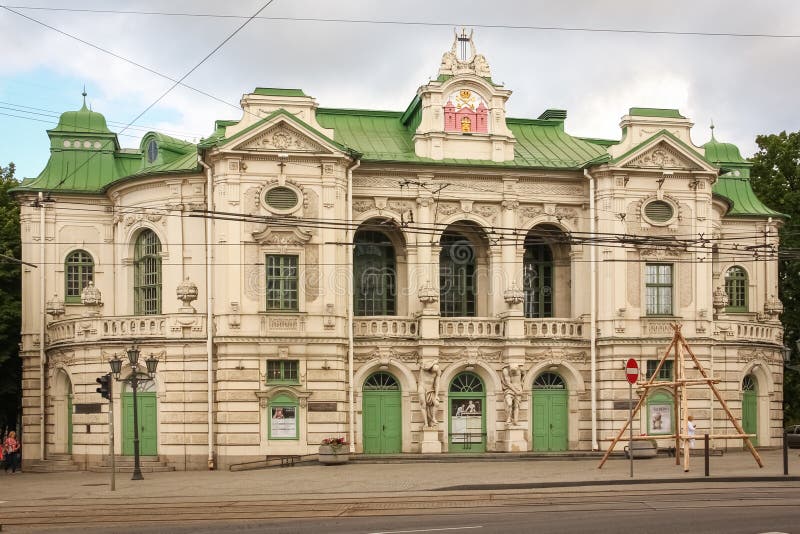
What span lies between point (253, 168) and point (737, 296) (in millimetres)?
23283

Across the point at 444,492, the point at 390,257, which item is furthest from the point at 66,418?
the point at 444,492

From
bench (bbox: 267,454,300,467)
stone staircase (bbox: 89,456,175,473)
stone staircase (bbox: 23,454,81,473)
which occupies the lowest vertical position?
stone staircase (bbox: 23,454,81,473)

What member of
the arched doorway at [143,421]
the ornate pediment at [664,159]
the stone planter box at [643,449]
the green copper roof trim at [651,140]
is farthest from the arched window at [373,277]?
the stone planter box at [643,449]

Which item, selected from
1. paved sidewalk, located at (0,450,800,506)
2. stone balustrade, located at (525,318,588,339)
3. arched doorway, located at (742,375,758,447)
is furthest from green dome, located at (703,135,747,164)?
paved sidewalk, located at (0,450,800,506)

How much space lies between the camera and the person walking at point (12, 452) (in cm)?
4459

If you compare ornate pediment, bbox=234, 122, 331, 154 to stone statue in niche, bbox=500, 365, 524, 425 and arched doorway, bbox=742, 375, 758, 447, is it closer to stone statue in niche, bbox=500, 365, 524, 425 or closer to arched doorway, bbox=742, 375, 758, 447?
stone statue in niche, bbox=500, 365, 524, 425

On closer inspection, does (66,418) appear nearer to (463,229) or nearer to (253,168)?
(253,168)

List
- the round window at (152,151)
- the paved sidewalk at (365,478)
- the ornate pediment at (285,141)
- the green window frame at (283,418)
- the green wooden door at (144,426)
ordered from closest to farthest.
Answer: the paved sidewalk at (365,478) → the green window frame at (283,418) → the ornate pediment at (285,141) → the green wooden door at (144,426) → the round window at (152,151)

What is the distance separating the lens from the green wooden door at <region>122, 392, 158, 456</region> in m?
42.9

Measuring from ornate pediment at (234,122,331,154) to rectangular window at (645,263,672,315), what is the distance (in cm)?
1284

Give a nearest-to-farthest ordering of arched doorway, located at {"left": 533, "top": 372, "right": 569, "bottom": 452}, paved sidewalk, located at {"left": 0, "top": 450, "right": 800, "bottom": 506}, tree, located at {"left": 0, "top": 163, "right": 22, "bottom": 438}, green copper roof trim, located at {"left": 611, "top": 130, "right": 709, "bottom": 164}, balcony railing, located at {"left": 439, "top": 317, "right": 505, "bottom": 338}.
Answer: paved sidewalk, located at {"left": 0, "top": 450, "right": 800, "bottom": 506} < balcony railing, located at {"left": 439, "top": 317, "right": 505, "bottom": 338} < green copper roof trim, located at {"left": 611, "top": 130, "right": 709, "bottom": 164} < arched doorway, located at {"left": 533, "top": 372, "right": 569, "bottom": 452} < tree, located at {"left": 0, "top": 163, "right": 22, "bottom": 438}

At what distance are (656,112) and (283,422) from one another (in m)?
18.2

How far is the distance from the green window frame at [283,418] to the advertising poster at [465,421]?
239 inches

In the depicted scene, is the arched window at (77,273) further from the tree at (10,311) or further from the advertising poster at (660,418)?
the advertising poster at (660,418)
